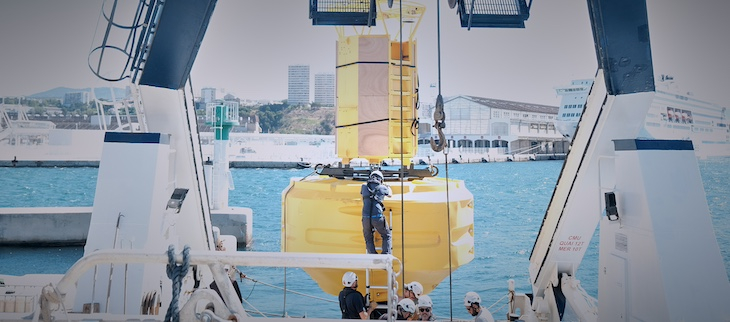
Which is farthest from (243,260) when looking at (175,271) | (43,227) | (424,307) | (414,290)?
(43,227)

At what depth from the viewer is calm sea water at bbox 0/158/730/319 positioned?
55.1ft

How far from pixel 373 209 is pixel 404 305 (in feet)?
6.50

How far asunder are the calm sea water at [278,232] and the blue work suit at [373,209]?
1384mm

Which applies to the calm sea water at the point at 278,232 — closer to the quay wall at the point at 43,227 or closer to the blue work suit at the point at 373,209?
the quay wall at the point at 43,227

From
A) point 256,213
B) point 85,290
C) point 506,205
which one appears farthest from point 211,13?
point 506,205

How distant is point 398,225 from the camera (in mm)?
8047

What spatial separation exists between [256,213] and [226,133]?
1666cm

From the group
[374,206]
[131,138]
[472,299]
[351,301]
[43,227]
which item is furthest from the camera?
[43,227]

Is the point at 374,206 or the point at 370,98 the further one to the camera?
the point at 370,98

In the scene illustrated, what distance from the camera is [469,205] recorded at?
870cm

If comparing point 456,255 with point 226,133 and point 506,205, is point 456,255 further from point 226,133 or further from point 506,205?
point 506,205

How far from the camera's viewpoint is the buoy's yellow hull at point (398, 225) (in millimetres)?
8047

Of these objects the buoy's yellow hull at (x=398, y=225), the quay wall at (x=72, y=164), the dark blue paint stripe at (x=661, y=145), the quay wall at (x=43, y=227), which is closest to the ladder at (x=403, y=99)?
the buoy's yellow hull at (x=398, y=225)

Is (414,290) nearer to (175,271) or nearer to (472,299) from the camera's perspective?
(472,299)
